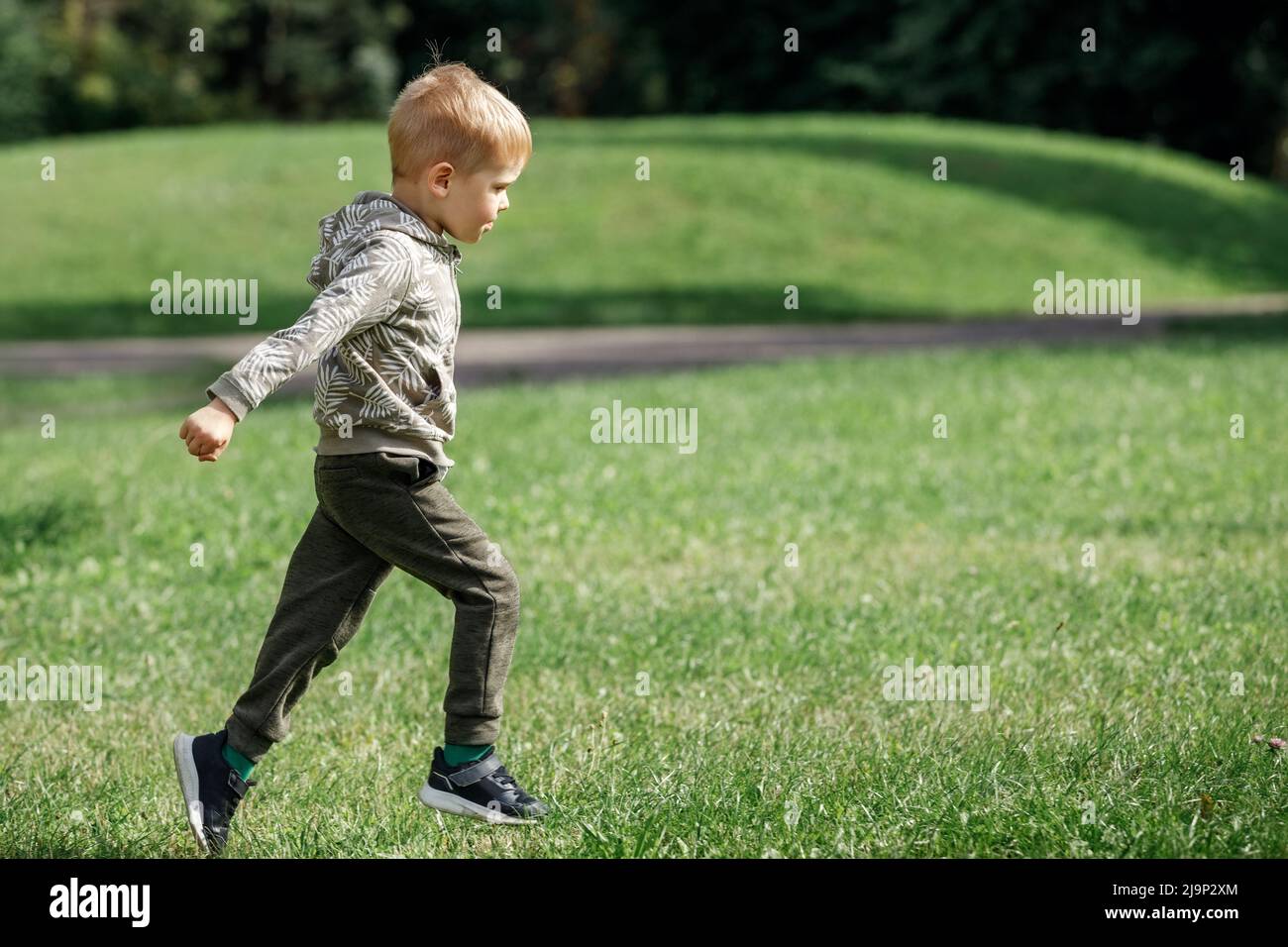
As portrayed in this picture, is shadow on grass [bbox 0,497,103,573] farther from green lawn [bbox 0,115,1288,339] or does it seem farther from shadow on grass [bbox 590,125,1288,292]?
shadow on grass [bbox 590,125,1288,292]

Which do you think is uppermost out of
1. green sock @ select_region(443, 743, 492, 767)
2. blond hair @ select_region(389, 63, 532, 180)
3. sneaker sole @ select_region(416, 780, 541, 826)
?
blond hair @ select_region(389, 63, 532, 180)

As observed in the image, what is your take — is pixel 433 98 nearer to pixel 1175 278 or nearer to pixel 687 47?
pixel 1175 278

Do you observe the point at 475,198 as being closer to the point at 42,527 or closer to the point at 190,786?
the point at 190,786

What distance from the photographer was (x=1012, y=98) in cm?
4159

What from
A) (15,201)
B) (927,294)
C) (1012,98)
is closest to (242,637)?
(927,294)

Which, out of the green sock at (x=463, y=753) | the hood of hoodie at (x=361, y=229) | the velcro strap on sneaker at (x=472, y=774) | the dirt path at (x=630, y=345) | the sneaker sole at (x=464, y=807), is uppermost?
the dirt path at (x=630, y=345)

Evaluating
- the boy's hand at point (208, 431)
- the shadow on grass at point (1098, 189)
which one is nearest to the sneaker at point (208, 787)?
the boy's hand at point (208, 431)

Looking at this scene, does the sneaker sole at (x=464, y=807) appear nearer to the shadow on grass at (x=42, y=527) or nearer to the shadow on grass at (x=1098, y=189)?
the shadow on grass at (x=42, y=527)

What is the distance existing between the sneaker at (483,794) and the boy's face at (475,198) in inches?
53.7

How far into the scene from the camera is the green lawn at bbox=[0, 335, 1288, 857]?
3.95m

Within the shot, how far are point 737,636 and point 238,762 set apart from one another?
7.89 feet

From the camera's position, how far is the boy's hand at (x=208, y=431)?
330cm

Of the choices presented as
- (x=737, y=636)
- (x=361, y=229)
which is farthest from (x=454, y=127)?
(x=737, y=636)

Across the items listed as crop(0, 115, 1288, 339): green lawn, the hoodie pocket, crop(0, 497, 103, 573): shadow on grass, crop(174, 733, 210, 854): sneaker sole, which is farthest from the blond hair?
crop(0, 115, 1288, 339): green lawn
